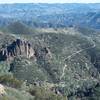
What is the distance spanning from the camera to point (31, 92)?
80.8 meters

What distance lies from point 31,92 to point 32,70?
11692 cm

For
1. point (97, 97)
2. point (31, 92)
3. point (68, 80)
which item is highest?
point (31, 92)

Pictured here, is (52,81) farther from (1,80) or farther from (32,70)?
(1,80)

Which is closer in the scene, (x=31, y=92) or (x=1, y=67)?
(x=31, y=92)

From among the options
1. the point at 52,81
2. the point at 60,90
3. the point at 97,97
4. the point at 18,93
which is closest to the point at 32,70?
the point at 52,81

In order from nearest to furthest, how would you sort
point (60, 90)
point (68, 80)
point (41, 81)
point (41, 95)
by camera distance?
point (41, 95) → point (60, 90) → point (41, 81) → point (68, 80)

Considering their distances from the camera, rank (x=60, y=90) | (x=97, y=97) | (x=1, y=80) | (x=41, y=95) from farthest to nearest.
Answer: (x=60, y=90)
(x=97, y=97)
(x=1, y=80)
(x=41, y=95)

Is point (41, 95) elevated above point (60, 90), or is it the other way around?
point (41, 95)

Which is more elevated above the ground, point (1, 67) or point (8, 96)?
point (8, 96)

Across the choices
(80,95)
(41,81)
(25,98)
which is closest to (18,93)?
(25,98)

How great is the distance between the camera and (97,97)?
12488 cm

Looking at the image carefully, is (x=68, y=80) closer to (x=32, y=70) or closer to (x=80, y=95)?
(x=32, y=70)

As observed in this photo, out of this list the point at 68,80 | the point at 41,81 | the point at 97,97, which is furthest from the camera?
the point at 68,80

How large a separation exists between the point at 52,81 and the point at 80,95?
1905 inches
